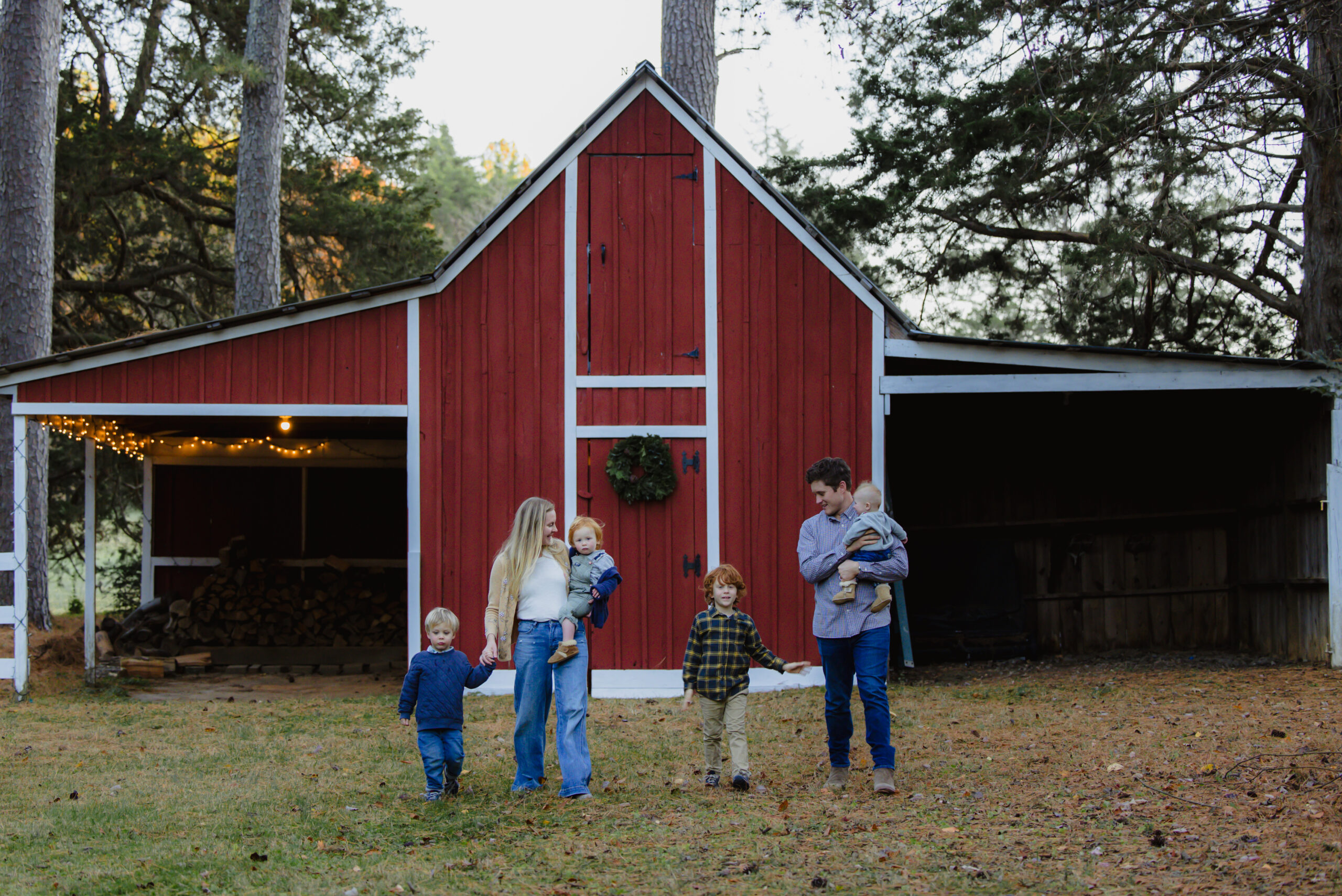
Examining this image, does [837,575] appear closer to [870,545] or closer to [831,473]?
[870,545]

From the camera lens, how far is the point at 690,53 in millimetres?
13742

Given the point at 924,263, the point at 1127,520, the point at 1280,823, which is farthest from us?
the point at 924,263

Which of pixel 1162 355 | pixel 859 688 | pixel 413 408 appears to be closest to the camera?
pixel 859 688

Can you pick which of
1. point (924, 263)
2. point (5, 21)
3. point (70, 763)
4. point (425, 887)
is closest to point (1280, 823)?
point (425, 887)

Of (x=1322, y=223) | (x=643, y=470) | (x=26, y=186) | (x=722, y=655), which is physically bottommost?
(x=722, y=655)

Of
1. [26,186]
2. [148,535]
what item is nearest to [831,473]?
[148,535]

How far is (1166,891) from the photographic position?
13.3 ft

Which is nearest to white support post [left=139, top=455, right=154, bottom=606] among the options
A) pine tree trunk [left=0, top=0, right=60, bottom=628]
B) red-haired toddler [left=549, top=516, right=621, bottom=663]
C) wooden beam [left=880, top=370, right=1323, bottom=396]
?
pine tree trunk [left=0, top=0, right=60, bottom=628]

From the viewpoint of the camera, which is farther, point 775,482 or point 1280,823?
point 775,482

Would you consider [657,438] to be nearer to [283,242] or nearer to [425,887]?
[425,887]

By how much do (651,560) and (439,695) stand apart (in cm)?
393

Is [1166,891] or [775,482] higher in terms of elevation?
[775,482]

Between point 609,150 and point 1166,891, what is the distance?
24.0ft

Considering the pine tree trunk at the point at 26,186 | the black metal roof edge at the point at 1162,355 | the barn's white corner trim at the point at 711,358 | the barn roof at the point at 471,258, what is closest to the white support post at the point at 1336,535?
the black metal roof edge at the point at 1162,355
